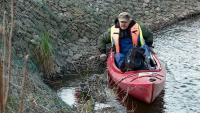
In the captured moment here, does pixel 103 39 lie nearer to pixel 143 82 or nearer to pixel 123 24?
pixel 123 24

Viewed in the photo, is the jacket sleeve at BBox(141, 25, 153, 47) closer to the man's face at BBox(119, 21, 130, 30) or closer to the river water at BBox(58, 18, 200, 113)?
the man's face at BBox(119, 21, 130, 30)

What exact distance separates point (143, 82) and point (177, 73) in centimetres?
196

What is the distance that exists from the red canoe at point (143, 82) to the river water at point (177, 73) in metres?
0.21

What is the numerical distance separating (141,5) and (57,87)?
6219 mm

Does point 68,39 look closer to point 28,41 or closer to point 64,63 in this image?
point 64,63

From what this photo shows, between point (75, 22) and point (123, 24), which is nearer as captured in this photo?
point (123, 24)

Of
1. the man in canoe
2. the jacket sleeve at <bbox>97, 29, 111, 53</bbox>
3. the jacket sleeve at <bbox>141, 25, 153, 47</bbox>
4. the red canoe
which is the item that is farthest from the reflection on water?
the jacket sleeve at <bbox>141, 25, 153, 47</bbox>

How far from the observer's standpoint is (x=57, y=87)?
30.0 ft

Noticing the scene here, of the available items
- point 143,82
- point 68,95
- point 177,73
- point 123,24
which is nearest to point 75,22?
point 123,24

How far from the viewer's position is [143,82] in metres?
8.13

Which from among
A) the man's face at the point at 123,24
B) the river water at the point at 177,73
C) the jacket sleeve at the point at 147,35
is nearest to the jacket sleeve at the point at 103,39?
the man's face at the point at 123,24

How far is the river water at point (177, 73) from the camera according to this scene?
823 centimetres

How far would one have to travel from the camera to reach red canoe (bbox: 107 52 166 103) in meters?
8.09

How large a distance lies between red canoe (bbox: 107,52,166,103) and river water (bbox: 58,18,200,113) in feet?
0.69
